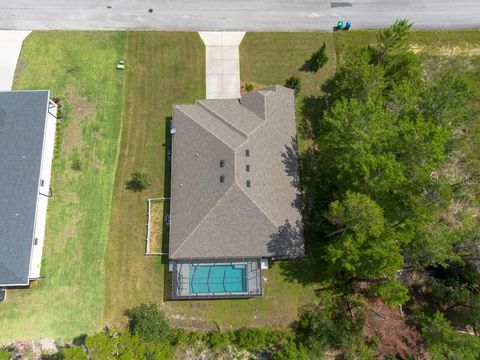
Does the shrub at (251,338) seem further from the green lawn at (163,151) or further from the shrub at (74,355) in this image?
the shrub at (74,355)

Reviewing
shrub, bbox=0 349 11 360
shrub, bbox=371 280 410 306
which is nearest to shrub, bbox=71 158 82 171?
shrub, bbox=0 349 11 360

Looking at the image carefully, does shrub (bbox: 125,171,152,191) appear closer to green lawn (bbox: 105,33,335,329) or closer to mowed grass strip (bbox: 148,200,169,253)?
green lawn (bbox: 105,33,335,329)

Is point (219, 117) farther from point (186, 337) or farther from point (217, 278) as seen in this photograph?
point (186, 337)

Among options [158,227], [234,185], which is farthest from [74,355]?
[234,185]

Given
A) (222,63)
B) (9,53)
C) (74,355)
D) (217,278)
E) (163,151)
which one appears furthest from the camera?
(222,63)

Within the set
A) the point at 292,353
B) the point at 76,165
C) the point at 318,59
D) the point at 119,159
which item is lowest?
the point at 292,353
